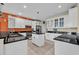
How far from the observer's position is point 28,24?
2.62m

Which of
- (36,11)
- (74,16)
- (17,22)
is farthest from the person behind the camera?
(36,11)

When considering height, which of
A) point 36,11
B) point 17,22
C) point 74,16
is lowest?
point 17,22

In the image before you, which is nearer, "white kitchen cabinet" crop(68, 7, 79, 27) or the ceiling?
"white kitchen cabinet" crop(68, 7, 79, 27)

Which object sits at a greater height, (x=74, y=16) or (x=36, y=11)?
(x=36, y=11)

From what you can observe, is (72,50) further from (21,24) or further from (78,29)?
(21,24)

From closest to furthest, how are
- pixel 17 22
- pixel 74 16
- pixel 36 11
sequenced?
pixel 74 16
pixel 17 22
pixel 36 11

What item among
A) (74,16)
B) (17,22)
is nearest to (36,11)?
(17,22)

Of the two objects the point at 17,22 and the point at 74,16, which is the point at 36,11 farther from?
the point at 74,16

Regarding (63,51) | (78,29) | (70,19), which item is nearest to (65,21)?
(70,19)

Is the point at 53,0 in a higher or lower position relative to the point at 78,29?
higher

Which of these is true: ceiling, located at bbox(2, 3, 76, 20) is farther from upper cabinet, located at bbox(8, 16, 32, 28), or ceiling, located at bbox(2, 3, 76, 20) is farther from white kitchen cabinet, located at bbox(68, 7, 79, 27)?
white kitchen cabinet, located at bbox(68, 7, 79, 27)

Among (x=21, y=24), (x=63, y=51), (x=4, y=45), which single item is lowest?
(x=63, y=51)

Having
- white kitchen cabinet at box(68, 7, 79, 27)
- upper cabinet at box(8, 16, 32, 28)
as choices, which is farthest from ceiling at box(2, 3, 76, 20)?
white kitchen cabinet at box(68, 7, 79, 27)

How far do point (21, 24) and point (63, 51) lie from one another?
66.1 inches
